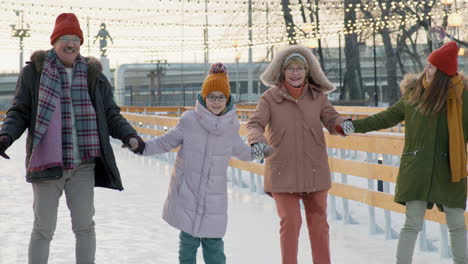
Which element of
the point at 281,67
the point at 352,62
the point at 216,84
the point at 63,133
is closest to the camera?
the point at 63,133

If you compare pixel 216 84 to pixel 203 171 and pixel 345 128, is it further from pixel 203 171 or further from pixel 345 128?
pixel 345 128

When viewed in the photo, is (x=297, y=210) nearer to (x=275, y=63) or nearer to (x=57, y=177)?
(x=275, y=63)

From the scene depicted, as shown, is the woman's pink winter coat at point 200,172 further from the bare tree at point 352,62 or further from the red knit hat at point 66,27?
the bare tree at point 352,62

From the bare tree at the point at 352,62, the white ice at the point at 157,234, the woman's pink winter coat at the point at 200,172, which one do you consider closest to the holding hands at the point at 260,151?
the woman's pink winter coat at the point at 200,172

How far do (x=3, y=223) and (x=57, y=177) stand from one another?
398 centimetres

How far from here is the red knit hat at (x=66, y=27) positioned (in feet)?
17.6

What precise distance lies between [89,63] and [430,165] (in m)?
1.94

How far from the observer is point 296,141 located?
5824 millimetres

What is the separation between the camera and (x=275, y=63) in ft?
19.5

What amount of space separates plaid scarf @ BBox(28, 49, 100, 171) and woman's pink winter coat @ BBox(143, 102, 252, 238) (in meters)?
0.46

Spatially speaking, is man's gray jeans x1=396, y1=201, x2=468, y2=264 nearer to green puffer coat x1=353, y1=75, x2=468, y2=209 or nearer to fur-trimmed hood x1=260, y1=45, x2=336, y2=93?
green puffer coat x1=353, y1=75, x2=468, y2=209

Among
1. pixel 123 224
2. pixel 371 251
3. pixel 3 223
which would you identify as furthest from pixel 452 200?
pixel 3 223

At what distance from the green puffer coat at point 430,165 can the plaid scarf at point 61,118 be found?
1.71 meters

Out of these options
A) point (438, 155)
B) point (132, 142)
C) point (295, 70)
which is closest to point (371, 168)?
point (295, 70)
